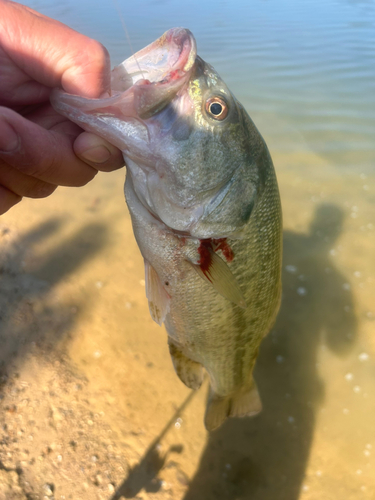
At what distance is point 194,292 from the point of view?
1.90 metres

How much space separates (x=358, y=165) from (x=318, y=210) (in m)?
1.47

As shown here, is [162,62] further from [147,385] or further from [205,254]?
[147,385]

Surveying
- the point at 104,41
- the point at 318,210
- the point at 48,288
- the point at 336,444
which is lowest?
the point at 336,444

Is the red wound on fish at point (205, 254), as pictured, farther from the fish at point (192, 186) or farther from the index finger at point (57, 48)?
the index finger at point (57, 48)

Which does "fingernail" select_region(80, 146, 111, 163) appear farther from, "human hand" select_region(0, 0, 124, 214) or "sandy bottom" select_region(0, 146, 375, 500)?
"sandy bottom" select_region(0, 146, 375, 500)

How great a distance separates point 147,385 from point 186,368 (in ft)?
3.57

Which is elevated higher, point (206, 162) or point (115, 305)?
point (206, 162)

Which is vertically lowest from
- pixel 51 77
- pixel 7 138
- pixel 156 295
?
pixel 156 295

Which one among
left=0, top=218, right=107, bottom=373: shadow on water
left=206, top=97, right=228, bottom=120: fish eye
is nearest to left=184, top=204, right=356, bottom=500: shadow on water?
left=0, top=218, right=107, bottom=373: shadow on water

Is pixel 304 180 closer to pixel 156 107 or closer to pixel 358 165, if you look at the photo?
pixel 358 165

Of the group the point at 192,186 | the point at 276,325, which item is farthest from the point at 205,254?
the point at 276,325

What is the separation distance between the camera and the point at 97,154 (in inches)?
66.8

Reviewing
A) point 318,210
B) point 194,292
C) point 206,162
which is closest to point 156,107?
point 206,162

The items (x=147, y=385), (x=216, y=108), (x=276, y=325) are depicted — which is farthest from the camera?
(x=276, y=325)
